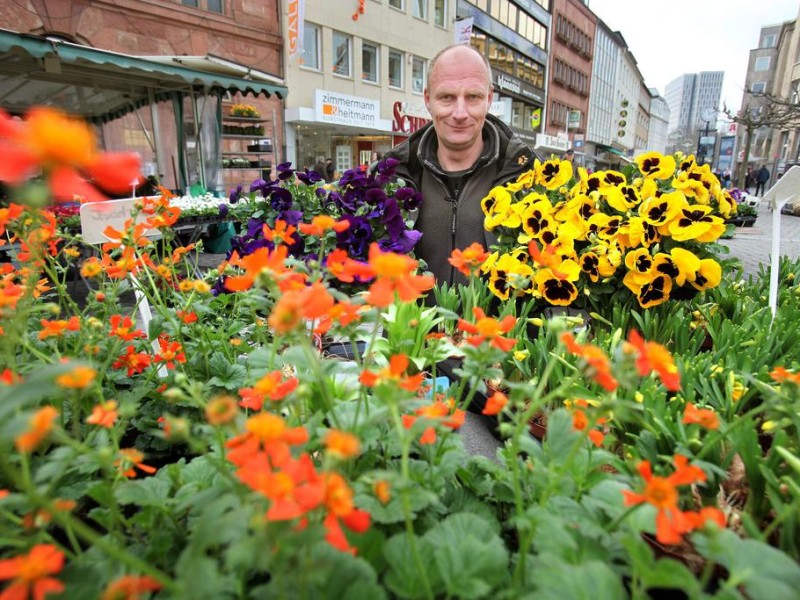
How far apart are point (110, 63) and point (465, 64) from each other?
4438mm

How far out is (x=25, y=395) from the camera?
1.21ft

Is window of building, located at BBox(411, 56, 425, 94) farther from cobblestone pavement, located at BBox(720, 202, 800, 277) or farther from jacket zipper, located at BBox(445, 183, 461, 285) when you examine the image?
jacket zipper, located at BBox(445, 183, 461, 285)

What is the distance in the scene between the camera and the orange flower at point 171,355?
903 millimetres

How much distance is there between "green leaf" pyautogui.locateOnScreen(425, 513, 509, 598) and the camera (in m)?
0.43

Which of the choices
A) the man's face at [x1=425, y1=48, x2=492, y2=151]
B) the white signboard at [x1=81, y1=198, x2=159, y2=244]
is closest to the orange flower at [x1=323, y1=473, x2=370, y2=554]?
the white signboard at [x1=81, y1=198, x2=159, y2=244]

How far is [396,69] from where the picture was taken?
16.8 meters

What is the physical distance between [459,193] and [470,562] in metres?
2.10

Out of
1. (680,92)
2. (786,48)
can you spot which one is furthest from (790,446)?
(680,92)

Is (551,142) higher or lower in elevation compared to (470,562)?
higher

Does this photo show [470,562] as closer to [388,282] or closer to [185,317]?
[388,282]

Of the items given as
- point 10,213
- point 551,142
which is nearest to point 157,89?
point 10,213

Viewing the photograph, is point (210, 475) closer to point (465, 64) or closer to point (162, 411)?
point (162, 411)

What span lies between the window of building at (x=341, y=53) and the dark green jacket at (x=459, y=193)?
45.7ft

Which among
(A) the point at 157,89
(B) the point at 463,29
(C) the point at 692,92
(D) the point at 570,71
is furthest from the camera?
(C) the point at 692,92
